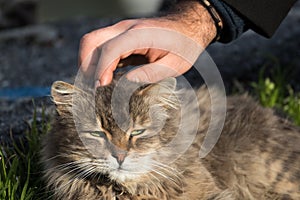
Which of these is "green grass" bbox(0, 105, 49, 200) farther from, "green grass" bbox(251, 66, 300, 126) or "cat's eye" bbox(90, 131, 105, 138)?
"green grass" bbox(251, 66, 300, 126)

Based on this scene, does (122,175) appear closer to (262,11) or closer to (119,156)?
(119,156)

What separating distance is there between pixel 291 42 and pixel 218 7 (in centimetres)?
275

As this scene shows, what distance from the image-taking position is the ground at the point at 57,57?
14.4 feet

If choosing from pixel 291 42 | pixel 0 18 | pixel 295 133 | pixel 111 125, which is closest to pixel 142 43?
pixel 111 125

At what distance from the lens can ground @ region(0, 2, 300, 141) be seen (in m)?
4.39

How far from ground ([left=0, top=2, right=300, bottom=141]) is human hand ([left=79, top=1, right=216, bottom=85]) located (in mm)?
1112

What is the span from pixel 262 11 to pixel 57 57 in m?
3.66

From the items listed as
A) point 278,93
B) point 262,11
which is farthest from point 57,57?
point 262,11

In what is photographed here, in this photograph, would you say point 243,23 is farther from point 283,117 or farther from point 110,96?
point 110,96

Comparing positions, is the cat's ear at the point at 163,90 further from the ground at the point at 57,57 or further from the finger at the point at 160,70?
the ground at the point at 57,57

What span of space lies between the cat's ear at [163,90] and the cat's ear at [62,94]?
13.7 inches

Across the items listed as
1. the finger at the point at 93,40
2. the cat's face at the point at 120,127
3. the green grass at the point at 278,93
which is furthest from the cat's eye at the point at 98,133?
the green grass at the point at 278,93

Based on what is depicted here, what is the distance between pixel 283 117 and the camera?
3479mm

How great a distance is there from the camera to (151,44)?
9.59 ft
